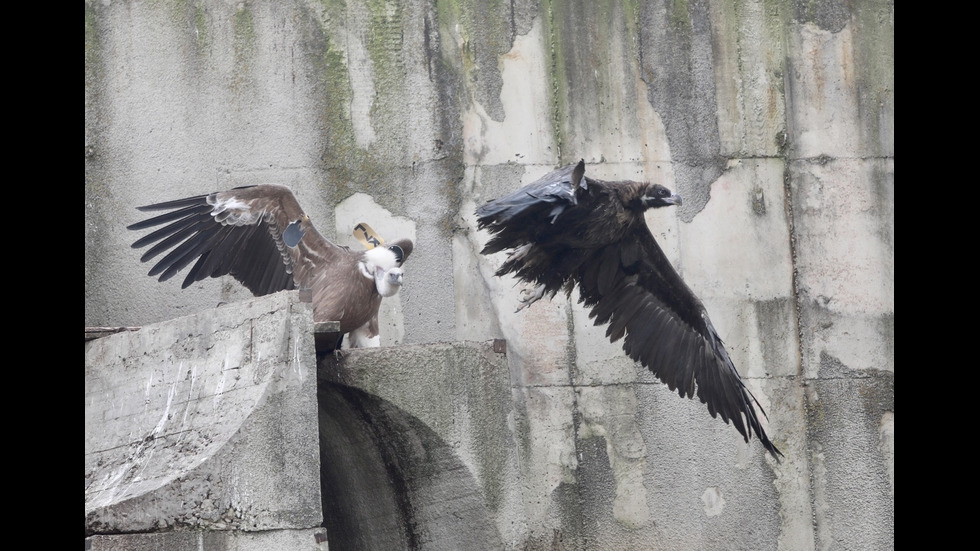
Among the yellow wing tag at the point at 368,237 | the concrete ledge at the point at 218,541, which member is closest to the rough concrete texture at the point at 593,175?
the yellow wing tag at the point at 368,237

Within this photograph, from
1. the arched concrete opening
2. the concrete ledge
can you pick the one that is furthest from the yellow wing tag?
the concrete ledge

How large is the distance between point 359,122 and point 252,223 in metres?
1.63

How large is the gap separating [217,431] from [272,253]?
1783mm

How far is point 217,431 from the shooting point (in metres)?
4.44

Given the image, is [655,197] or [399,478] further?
[655,197]

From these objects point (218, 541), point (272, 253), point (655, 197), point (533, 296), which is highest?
point (655, 197)

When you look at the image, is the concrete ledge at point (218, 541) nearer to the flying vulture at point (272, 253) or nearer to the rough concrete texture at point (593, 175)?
the flying vulture at point (272, 253)

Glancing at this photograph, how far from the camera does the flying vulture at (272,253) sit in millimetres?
5902

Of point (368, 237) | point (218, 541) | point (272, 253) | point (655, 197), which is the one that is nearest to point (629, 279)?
point (655, 197)

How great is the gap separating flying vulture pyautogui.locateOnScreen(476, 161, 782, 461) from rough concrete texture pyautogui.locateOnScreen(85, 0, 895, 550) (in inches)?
26.7

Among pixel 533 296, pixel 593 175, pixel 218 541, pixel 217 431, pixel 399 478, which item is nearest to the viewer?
pixel 218 541

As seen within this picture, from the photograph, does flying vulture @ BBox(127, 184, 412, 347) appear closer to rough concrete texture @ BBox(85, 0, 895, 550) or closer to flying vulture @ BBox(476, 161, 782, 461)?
flying vulture @ BBox(476, 161, 782, 461)

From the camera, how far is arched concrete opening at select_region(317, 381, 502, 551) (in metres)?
5.03

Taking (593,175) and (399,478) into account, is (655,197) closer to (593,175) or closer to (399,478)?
(593,175)
